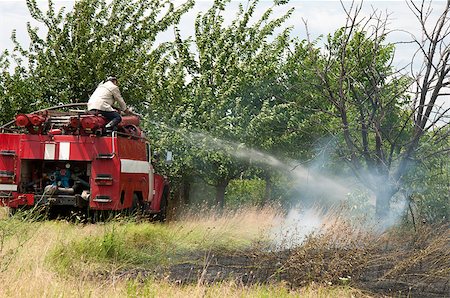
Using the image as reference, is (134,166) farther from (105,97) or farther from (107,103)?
(105,97)

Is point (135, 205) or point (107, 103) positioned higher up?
point (107, 103)

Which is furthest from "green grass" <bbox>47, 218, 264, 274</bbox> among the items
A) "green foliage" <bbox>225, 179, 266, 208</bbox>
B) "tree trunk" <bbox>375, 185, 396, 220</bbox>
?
"green foliage" <bbox>225, 179, 266, 208</bbox>

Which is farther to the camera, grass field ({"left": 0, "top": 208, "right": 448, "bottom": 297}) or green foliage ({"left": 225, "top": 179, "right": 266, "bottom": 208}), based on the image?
green foliage ({"left": 225, "top": 179, "right": 266, "bottom": 208})

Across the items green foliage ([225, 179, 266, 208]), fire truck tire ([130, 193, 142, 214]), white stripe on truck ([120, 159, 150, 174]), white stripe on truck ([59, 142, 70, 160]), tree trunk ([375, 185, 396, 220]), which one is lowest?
green foliage ([225, 179, 266, 208])

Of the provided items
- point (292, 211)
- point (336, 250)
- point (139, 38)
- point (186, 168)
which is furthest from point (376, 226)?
point (139, 38)

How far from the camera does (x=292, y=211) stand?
20031mm

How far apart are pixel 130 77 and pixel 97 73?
3.54ft

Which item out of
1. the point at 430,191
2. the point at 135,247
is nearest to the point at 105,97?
the point at 135,247

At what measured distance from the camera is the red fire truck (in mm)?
14000

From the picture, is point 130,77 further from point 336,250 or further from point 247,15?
point 336,250

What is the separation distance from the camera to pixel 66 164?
14430mm

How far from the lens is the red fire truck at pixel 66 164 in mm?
14000

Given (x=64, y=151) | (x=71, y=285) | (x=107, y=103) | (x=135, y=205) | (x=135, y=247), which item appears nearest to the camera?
(x=71, y=285)

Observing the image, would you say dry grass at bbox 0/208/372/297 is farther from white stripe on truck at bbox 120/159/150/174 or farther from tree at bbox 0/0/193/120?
tree at bbox 0/0/193/120
